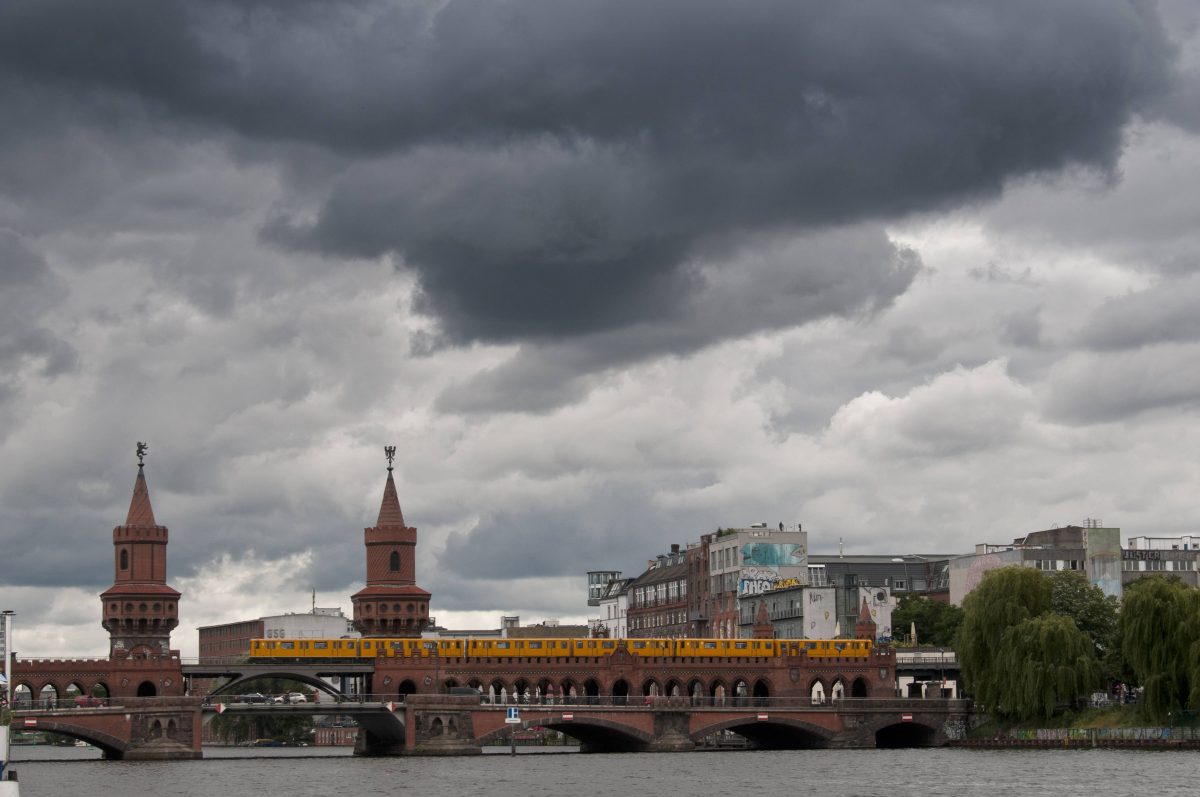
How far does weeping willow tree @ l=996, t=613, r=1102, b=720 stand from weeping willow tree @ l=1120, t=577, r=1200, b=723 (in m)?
10.0

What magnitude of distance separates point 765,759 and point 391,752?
33.2 meters

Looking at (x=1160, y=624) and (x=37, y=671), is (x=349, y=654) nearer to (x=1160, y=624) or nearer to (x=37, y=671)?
(x=37, y=671)

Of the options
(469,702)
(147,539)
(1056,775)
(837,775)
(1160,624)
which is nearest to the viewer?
(1056,775)

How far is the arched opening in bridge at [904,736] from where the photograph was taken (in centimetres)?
17912

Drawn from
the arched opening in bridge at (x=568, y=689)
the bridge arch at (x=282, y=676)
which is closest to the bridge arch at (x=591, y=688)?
the arched opening in bridge at (x=568, y=689)

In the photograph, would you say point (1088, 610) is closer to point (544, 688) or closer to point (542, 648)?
point (542, 648)

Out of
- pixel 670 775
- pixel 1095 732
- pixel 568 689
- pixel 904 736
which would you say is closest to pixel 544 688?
pixel 568 689

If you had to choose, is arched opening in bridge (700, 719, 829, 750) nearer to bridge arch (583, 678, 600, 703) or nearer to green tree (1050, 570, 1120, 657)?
bridge arch (583, 678, 600, 703)

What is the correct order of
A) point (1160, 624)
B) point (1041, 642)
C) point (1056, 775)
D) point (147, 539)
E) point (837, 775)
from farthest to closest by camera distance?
1. point (147, 539)
2. point (1041, 642)
3. point (1160, 624)
4. point (837, 775)
5. point (1056, 775)

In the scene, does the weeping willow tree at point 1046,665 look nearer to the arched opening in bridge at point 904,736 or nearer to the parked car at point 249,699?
the arched opening in bridge at point 904,736

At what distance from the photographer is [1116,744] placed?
151m

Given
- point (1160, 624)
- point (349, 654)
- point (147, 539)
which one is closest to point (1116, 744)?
point (1160, 624)

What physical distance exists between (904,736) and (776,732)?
36.1ft

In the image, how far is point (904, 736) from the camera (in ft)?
604
